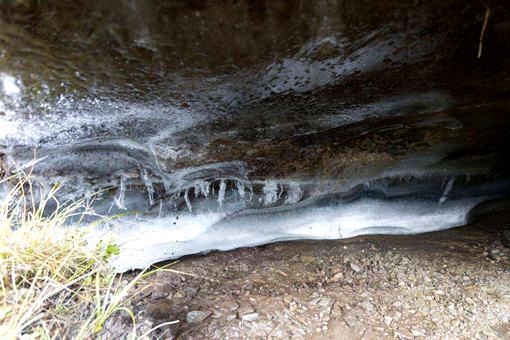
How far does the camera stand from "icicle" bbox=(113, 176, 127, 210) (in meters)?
2.71

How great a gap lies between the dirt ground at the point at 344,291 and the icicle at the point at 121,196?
0.67 m

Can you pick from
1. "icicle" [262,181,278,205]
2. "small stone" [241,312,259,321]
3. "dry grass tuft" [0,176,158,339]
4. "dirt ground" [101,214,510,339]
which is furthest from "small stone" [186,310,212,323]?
"icicle" [262,181,278,205]

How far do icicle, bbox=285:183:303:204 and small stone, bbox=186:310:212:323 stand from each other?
3.90 ft

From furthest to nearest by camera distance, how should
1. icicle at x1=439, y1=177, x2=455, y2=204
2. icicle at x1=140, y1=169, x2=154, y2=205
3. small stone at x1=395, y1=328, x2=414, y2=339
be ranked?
icicle at x1=439, y1=177, x2=455, y2=204 → icicle at x1=140, y1=169, x2=154, y2=205 → small stone at x1=395, y1=328, x2=414, y2=339

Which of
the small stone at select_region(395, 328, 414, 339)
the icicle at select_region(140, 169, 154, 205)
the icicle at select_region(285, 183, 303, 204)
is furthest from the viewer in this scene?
the icicle at select_region(285, 183, 303, 204)

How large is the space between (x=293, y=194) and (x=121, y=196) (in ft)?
4.64

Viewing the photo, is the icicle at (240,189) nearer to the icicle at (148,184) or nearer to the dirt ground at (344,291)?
the dirt ground at (344,291)

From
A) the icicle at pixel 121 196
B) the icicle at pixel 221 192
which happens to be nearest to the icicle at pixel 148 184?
the icicle at pixel 121 196

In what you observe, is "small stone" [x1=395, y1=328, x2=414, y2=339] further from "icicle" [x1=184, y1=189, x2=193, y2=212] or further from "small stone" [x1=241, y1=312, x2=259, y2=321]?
"icicle" [x1=184, y1=189, x2=193, y2=212]

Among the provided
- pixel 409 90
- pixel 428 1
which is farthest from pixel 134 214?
pixel 428 1

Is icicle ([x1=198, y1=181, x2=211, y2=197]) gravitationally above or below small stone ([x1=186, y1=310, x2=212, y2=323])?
above

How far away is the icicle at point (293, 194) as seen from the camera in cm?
293

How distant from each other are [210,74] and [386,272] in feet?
6.40

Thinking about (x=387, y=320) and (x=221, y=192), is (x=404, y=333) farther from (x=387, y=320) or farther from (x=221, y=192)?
(x=221, y=192)
